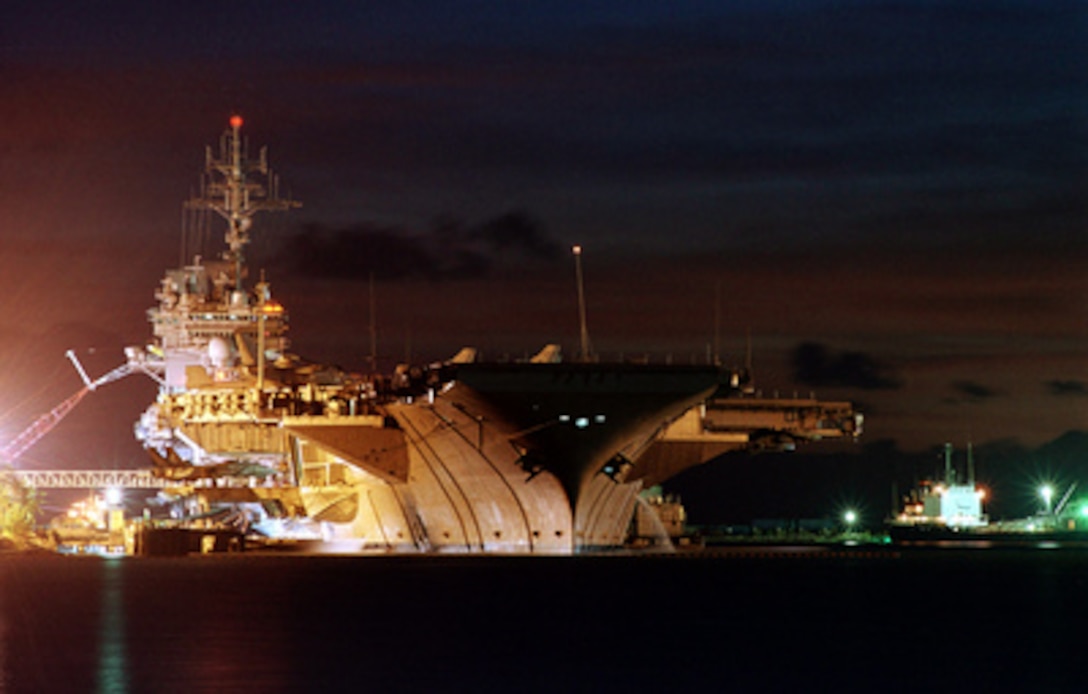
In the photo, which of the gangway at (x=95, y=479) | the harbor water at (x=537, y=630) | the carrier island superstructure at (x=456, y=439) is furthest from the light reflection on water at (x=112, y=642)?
the gangway at (x=95, y=479)

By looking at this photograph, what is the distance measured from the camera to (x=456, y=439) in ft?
188

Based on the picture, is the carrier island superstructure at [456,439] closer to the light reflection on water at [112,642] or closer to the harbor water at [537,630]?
the harbor water at [537,630]

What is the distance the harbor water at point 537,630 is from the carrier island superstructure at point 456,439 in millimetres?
2618

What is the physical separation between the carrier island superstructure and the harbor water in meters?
2.62

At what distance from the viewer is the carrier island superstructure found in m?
53.3

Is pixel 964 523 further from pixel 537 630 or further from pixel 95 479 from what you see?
pixel 537 630

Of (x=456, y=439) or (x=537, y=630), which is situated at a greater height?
(x=456, y=439)

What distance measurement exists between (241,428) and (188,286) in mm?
17234

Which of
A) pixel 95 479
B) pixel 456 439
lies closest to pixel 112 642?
pixel 456 439

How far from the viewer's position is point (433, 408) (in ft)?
183

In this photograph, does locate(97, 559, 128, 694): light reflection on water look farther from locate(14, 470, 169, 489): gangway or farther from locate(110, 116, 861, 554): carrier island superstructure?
locate(14, 470, 169, 489): gangway

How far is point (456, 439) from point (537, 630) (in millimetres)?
22427

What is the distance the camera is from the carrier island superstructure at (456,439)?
2100 inches

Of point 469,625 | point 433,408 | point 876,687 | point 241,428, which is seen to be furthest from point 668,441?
point 876,687
